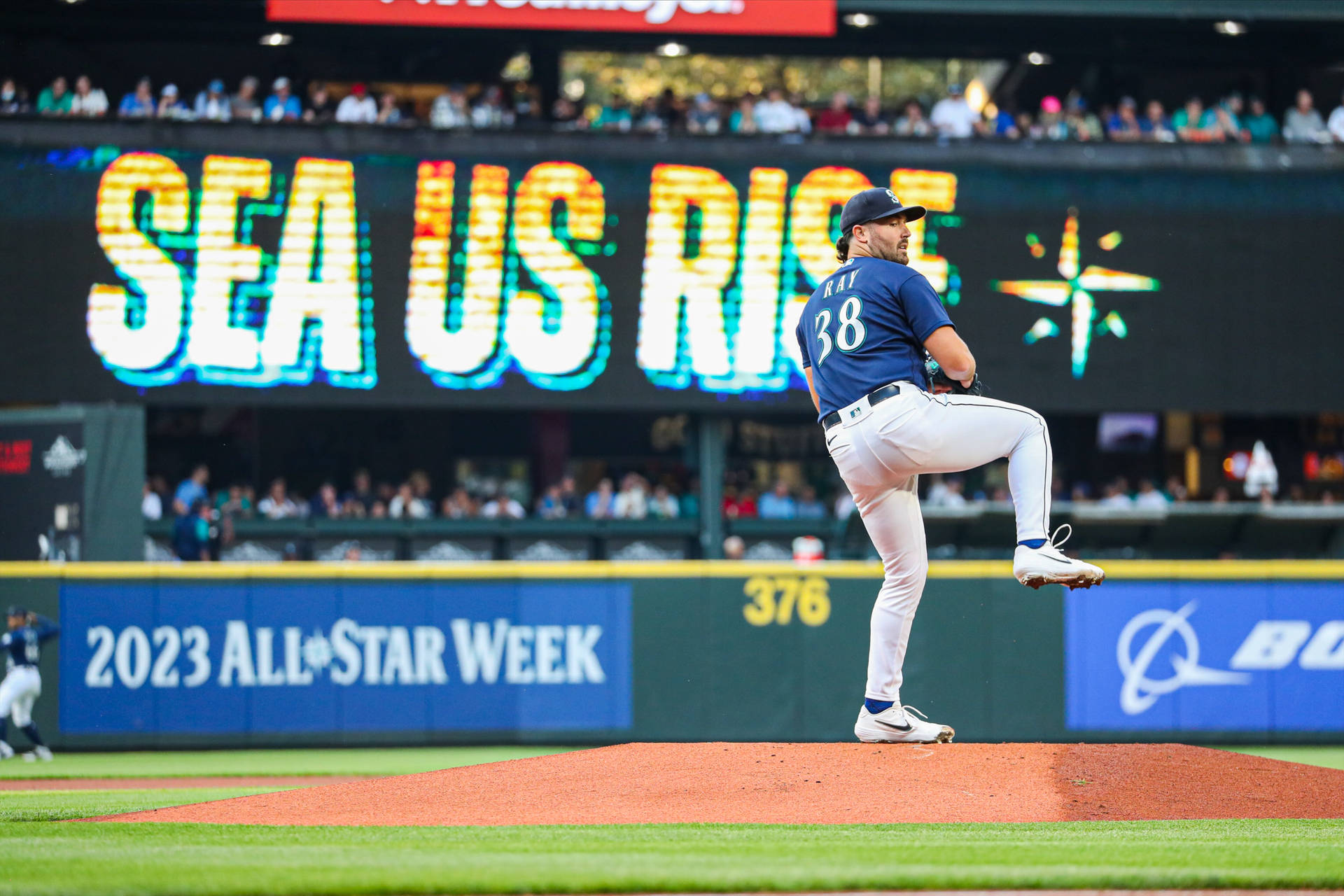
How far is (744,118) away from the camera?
1881 cm

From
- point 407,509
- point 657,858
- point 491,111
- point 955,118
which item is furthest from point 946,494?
point 657,858

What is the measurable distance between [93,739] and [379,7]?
29.7ft

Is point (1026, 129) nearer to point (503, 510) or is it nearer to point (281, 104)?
point (503, 510)

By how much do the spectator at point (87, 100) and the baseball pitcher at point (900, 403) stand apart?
13.5 meters

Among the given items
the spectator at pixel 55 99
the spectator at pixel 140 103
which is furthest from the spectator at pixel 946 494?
the spectator at pixel 55 99

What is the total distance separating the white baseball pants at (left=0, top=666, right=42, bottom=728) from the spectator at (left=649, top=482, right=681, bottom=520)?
8180 millimetres

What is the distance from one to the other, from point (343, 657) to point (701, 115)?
854 centimetres

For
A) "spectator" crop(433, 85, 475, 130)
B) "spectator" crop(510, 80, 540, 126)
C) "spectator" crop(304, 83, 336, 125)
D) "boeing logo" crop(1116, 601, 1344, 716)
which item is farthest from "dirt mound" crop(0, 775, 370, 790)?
"spectator" crop(510, 80, 540, 126)

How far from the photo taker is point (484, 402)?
57.9ft

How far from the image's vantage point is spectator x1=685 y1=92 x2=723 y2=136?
18.5m

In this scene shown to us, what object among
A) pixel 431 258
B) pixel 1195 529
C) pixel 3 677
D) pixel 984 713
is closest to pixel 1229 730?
pixel 984 713

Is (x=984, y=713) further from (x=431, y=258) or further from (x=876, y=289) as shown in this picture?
(x=876, y=289)

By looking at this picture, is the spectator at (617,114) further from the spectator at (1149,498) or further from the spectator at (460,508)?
the spectator at (1149,498)

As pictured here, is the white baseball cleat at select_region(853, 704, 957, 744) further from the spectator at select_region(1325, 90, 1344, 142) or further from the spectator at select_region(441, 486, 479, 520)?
the spectator at select_region(1325, 90, 1344, 142)
